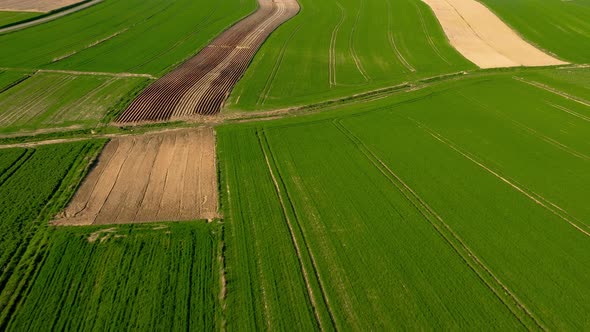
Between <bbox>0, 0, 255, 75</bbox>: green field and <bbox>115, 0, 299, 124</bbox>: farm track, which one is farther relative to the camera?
<bbox>0, 0, 255, 75</bbox>: green field

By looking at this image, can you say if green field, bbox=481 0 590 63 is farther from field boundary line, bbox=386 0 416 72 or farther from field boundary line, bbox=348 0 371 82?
field boundary line, bbox=348 0 371 82

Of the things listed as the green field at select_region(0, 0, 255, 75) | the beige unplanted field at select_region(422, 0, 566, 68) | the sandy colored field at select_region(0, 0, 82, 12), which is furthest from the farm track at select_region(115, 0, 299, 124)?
the sandy colored field at select_region(0, 0, 82, 12)

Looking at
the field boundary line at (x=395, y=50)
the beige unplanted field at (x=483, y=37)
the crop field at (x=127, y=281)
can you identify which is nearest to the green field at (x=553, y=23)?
the beige unplanted field at (x=483, y=37)

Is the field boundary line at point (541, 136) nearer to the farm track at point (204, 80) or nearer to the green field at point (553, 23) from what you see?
the green field at point (553, 23)

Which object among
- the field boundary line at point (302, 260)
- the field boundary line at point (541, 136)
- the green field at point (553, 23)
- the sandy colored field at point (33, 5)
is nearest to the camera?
the field boundary line at point (302, 260)

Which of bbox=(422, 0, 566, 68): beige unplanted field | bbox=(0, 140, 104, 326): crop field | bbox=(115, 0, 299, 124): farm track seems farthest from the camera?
bbox=(422, 0, 566, 68): beige unplanted field
